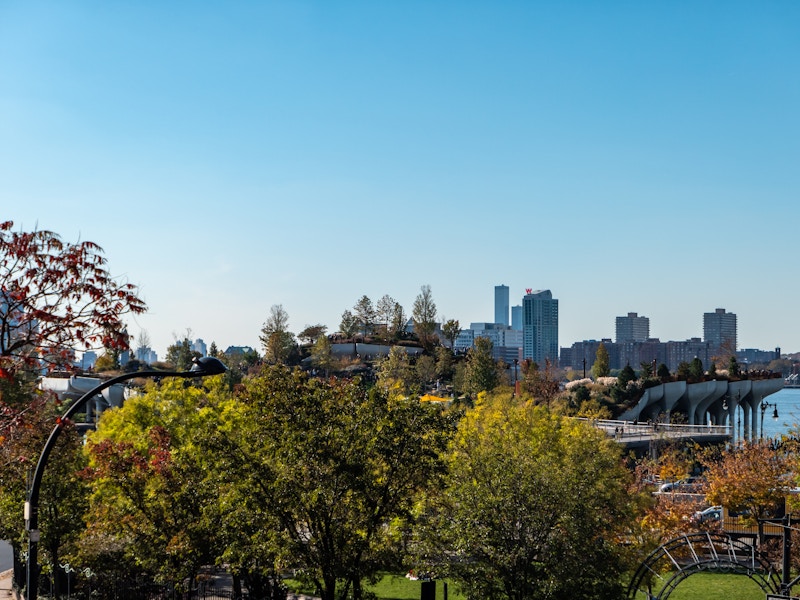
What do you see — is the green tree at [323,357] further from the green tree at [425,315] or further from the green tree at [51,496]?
the green tree at [51,496]

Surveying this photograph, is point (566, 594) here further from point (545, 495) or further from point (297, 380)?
point (297, 380)

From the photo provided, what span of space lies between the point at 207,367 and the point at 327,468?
6040 mm

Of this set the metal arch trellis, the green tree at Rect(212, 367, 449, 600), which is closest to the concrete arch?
the metal arch trellis

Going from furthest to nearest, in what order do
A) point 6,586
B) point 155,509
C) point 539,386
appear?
point 539,386, point 6,586, point 155,509

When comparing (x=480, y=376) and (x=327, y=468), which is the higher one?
(x=480, y=376)

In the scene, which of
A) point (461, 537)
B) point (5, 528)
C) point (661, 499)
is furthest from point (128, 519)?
point (661, 499)

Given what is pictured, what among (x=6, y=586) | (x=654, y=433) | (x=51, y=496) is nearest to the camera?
(x=51, y=496)

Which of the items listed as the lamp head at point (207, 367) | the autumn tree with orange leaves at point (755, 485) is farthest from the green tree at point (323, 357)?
the lamp head at point (207, 367)

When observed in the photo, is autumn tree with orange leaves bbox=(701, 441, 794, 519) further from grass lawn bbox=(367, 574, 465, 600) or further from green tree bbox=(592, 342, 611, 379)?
green tree bbox=(592, 342, 611, 379)

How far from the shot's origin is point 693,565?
54.9ft

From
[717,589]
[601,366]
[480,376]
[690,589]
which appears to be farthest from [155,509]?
[601,366]

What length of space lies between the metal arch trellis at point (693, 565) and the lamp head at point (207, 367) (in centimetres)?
937

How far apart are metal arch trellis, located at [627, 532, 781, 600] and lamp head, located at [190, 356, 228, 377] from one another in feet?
30.8

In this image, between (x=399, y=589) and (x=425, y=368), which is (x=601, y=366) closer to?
(x=425, y=368)
